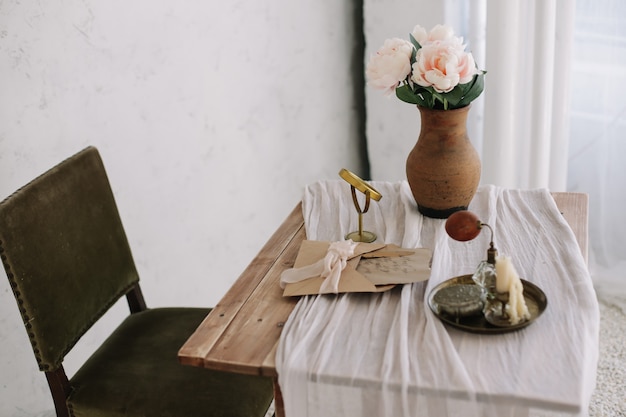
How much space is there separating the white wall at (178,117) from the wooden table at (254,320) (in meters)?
0.57

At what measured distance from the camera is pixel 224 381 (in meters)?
1.47

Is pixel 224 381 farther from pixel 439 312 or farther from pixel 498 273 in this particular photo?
pixel 498 273

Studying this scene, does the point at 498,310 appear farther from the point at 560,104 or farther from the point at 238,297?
the point at 560,104

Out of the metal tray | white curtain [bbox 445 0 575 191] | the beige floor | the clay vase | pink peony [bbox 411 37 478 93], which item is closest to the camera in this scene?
the metal tray

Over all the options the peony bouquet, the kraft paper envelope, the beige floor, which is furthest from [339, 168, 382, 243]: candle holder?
the beige floor

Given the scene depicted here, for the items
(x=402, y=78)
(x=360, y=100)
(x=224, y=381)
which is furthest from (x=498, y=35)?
(x=224, y=381)

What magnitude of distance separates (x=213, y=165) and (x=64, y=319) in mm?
847

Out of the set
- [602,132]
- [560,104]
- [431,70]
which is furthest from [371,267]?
[602,132]

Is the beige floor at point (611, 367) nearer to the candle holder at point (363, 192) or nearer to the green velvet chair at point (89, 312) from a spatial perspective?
the candle holder at point (363, 192)

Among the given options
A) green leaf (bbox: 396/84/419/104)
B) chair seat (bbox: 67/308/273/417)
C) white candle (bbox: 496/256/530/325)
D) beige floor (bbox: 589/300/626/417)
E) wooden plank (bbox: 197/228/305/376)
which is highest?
green leaf (bbox: 396/84/419/104)

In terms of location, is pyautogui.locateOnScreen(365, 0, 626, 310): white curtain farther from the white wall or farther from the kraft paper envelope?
the kraft paper envelope

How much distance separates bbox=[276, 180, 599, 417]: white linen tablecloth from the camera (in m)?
1.05

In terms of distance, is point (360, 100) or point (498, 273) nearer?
point (498, 273)

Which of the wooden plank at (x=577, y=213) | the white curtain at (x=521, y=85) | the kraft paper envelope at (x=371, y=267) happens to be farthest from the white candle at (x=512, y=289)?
the white curtain at (x=521, y=85)
